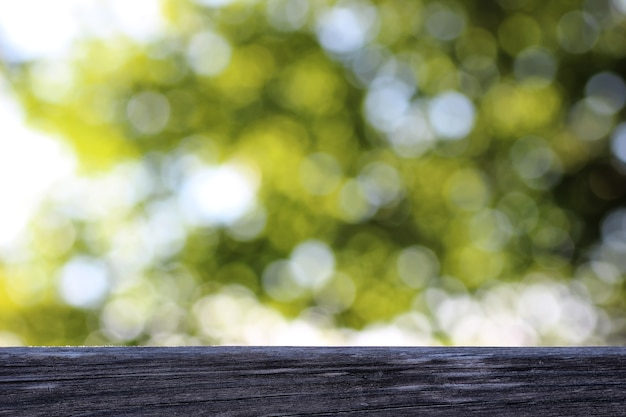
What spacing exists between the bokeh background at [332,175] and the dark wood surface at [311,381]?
10.1 metres

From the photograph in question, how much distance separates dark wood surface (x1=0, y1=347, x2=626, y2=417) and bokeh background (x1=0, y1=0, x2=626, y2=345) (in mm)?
10085

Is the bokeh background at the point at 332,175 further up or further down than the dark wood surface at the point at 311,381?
further up

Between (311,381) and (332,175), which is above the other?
(332,175)

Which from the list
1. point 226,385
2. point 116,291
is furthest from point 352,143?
point 226,385

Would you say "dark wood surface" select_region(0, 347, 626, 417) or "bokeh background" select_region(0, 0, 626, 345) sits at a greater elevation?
"bokeh background" select_region(0, 0, 626, 345)

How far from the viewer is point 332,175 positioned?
1116cm

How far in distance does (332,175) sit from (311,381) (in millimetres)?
10358

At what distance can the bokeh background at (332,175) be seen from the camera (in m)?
10.8

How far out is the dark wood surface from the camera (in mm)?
767

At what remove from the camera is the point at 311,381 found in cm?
83

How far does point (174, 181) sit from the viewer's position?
11.4m

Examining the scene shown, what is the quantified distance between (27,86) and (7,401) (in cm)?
1177

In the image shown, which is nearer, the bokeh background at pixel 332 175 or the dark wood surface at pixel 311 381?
the dark wood surface at pixel 311 381

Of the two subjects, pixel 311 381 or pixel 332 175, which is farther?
pixel 332 175
